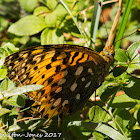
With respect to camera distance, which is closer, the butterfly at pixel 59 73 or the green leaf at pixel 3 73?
the butterfly at pixel 59 73

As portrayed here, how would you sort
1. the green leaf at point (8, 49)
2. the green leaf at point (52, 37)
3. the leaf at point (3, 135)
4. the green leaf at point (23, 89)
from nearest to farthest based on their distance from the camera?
the green leaf at point (23, 89), the leaf at point (3, 135), the green leaf at point (8, 49), the green leaf at point (52, 37)

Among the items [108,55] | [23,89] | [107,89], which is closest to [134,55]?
[108,55]

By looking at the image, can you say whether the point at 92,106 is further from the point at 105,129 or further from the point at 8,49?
the point at 8,49

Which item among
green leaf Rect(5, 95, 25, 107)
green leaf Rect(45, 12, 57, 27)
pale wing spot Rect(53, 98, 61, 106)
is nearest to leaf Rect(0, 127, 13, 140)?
green leaf Rect(5, 95, 25, 107)

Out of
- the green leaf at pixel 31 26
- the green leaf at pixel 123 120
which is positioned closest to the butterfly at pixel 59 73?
the green leaf at pixel 123 120

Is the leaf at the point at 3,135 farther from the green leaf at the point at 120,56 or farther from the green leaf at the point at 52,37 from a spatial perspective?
the green leaf at the point at 52,37

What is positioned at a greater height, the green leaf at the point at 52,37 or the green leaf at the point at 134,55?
the green leaf at the point at 52,37
